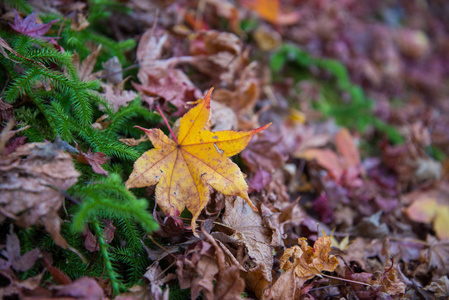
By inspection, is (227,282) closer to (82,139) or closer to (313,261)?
(313,261)

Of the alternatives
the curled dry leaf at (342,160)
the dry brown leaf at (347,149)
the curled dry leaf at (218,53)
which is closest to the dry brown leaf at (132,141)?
the curled dry leaf at (218,53)

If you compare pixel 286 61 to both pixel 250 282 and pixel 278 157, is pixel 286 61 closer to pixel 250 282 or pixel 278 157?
pixel 278 157

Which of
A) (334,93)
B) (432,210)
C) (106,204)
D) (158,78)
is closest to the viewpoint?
(106,204)

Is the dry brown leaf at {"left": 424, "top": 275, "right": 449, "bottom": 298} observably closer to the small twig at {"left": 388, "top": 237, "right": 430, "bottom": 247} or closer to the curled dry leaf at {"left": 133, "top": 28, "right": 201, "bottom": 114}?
the small twig at {"left": 388, "top": 237, "right": 430, "bottom": 247}

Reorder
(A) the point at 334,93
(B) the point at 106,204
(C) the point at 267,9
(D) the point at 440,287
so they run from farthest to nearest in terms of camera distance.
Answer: (A) the point at 334,93 → (C) the point at 267,9 → (D) the point at 440,287 → (B) the point at 106,204

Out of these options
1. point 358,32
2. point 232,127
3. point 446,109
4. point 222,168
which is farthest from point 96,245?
point 446,109

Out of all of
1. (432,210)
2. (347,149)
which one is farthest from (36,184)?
(432,210)
